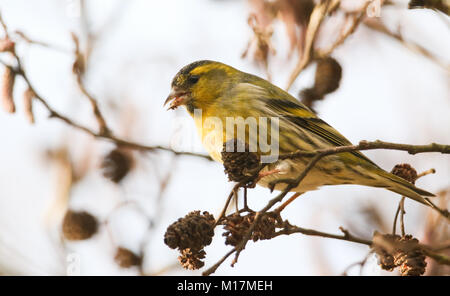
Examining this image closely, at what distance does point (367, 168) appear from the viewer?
306 centimetres

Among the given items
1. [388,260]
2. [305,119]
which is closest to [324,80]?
[305,119]

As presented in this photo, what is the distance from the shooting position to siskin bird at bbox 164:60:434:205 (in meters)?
3.03

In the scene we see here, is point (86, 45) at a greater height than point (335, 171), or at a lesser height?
greater

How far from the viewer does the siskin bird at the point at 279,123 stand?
9.93 ft

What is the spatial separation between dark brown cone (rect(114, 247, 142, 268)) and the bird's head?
1.02 metres

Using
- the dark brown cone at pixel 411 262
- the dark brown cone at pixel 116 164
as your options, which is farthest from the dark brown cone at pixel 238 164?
the dark brown cone at pixel 116 164

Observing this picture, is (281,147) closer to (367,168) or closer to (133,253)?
(367,168)

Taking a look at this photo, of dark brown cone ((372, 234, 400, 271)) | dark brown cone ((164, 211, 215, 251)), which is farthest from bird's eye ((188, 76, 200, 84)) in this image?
dark brown cone ((372, 234, 400, 271))

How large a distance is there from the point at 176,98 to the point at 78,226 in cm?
110

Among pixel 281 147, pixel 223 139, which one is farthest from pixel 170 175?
pixel 281 147

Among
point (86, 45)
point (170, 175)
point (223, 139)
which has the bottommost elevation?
point (170, 175)
